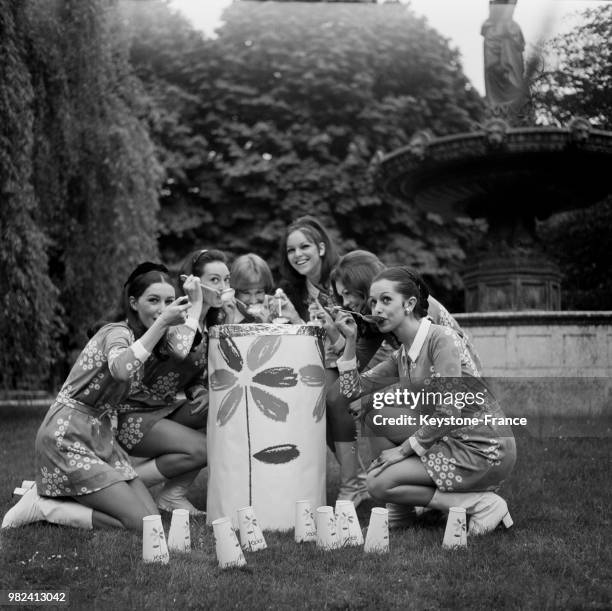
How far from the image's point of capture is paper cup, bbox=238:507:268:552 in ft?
10.3

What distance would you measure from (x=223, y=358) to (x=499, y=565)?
1530mm

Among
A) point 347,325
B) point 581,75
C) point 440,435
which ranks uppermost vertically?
point 581,75

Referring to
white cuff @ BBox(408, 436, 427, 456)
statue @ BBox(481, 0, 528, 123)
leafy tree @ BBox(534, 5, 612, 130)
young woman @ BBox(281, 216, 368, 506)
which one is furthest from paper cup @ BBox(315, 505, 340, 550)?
statue @ BBox(481, 0, 528, 123)

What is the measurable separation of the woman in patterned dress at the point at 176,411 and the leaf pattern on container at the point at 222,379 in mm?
275

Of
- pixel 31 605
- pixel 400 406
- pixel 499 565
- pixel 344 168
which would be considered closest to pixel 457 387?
pixel 400 406

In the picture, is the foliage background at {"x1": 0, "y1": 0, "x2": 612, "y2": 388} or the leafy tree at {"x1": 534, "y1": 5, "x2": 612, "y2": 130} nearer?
the leafy tree at {"x1": 534, "y1": 5, "x2": 612, "y2": 130}

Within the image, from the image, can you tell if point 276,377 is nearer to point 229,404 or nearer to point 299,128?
point 229,404

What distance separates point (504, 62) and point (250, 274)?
206 inches

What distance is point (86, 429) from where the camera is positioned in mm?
3496

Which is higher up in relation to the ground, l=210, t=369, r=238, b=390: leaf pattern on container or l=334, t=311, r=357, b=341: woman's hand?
l=334, t=311, r=357, b=341: woman's hand

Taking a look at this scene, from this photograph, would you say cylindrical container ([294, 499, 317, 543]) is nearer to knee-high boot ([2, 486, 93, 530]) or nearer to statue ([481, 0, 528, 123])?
knee-high boot ([2, 486, 93, 530])

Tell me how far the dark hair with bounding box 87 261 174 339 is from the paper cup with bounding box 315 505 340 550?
127 cm

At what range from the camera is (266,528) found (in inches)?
138

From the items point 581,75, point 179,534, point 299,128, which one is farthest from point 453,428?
point 299,128
